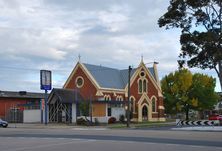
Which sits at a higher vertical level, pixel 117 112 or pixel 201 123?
pixel 117 112

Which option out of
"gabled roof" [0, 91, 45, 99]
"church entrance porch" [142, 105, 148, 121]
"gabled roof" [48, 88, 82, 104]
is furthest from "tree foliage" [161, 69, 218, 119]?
"gabled roof" [0, 91, 45, 99]

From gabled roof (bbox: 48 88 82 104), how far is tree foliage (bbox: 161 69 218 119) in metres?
23.8

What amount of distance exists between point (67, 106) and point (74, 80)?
342 inches

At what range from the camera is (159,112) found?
85500mm

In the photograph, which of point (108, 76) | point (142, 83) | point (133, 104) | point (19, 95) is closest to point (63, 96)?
point (108, 76)

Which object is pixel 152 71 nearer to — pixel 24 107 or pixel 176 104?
pixel 176 104

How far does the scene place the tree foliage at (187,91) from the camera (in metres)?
88.5

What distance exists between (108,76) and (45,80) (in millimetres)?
16641

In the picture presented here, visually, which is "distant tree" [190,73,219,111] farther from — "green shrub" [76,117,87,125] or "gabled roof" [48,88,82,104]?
"green shrub" [76,117,87,125]

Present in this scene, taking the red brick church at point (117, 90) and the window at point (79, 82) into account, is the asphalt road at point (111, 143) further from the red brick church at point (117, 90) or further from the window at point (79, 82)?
the window at point (79, 82)

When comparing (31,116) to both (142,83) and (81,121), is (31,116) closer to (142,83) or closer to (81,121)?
(81,121)

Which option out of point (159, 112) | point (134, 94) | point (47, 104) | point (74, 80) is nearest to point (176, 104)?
point (159, 112)

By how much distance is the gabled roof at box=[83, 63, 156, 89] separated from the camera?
3066 inches

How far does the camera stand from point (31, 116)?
2992 inches
